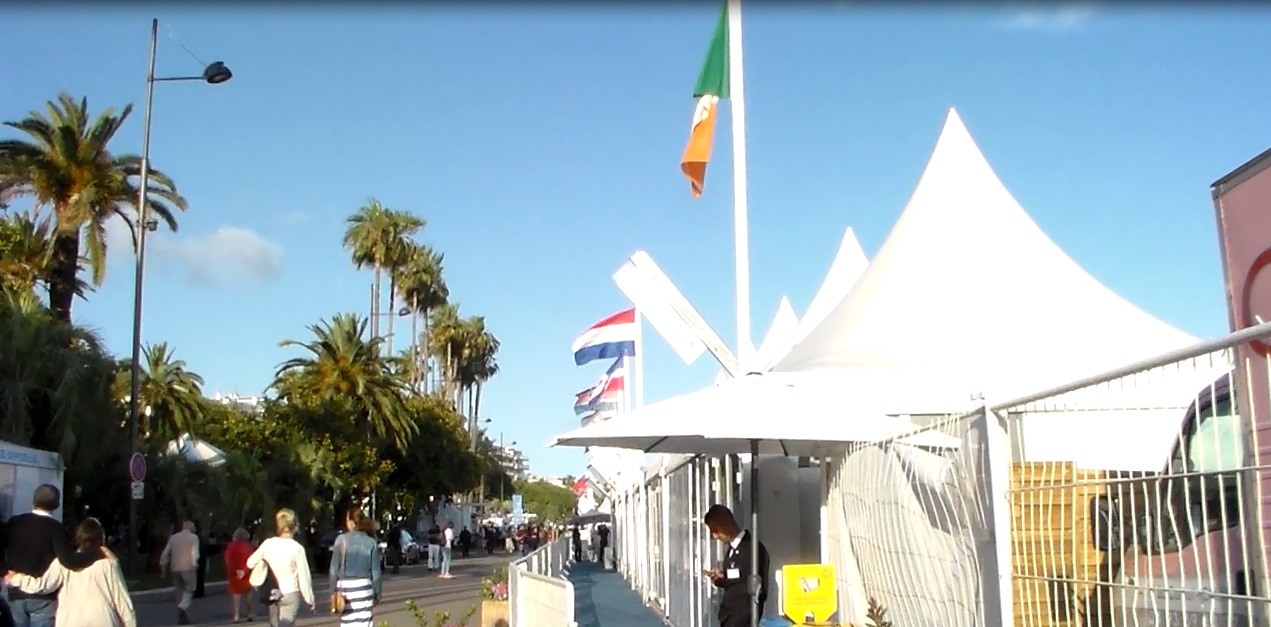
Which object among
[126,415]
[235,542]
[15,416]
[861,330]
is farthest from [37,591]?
[126,415]

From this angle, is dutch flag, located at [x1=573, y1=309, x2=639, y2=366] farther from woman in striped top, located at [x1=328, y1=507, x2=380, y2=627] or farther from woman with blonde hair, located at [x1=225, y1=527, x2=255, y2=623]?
woman in striped top, located at [x1=328, y1=507, x2=380, y2=627]

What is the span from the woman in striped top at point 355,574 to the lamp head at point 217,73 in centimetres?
1834

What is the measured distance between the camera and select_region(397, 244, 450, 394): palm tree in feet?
226

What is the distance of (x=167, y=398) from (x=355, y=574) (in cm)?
3626

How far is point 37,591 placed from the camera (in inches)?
307

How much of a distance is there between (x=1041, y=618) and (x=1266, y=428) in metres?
1.26

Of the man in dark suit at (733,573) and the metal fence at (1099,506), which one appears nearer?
the metal fence at (1099,506)

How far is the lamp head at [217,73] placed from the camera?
26.4 m

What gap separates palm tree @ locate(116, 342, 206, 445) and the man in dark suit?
3231 cm

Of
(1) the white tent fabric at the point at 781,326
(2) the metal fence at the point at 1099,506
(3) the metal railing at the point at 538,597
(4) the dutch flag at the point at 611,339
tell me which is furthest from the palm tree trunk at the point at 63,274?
(2) the metal fence at the point at 1099,506

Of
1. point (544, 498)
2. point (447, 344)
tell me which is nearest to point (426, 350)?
point (447, 344)

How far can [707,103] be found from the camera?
1095 centimetres

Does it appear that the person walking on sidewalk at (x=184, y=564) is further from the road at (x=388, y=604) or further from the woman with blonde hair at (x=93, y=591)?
the woman with blonde hair at (x=93, y=591)

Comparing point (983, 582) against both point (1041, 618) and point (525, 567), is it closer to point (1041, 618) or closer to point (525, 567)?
point (1041, 618)
